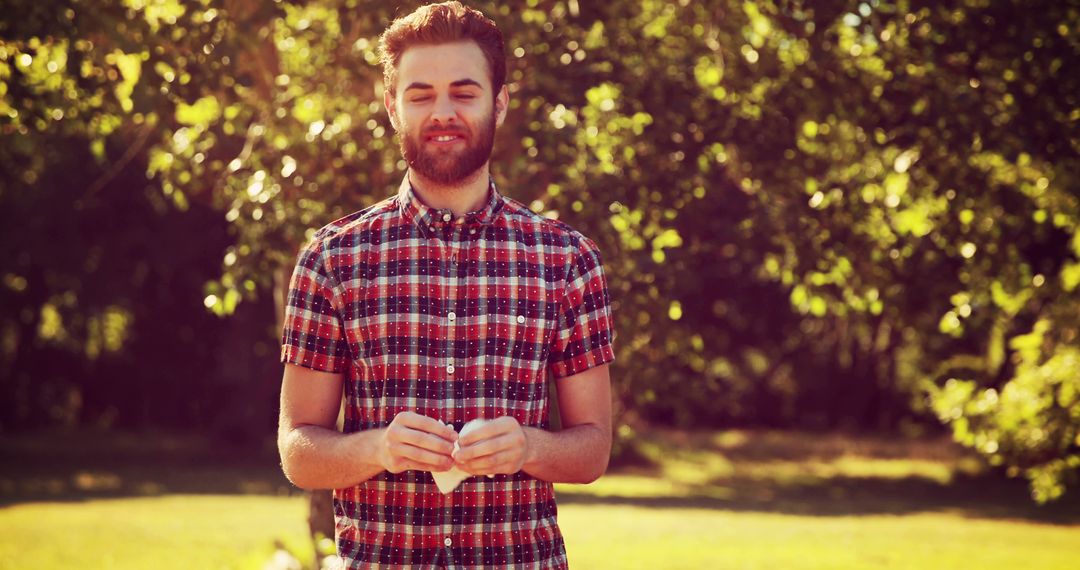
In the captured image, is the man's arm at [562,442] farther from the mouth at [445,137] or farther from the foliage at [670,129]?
the foliage at [670,129]

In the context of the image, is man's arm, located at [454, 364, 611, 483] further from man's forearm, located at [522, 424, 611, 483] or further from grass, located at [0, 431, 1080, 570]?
grass, located at [0, 431, 1080, 570]

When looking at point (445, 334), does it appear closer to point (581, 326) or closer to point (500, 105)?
point (581, 326)

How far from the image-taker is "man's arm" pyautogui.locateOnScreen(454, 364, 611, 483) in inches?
111

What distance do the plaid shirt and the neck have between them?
4cm

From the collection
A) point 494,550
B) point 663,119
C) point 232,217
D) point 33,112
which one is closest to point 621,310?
point 663,119

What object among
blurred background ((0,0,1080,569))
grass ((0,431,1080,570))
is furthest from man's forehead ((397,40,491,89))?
grass ((0,431,1080,570))

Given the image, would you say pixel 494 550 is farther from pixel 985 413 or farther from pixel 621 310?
pixel 985 413

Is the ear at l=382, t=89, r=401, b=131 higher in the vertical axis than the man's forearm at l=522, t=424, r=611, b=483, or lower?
higher

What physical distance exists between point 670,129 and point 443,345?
4844 mm

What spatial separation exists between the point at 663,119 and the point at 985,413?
15.0ft

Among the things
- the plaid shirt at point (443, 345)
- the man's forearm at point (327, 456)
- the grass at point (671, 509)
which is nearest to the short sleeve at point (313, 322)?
the plaid shirt at point (443, 345)

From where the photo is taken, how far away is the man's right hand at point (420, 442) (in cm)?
280

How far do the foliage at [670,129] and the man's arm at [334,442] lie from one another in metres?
4.23

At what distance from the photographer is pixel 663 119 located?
779 cm
